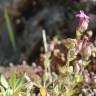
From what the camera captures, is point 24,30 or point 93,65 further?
point 24,30

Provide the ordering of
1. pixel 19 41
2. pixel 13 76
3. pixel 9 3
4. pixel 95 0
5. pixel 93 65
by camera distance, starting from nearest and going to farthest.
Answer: pixel 13 76 → pixel 93 65 → pixel 95 0 → pixel 19 41 → pixel 9 3

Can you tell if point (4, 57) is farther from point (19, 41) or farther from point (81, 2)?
point (81, 2)

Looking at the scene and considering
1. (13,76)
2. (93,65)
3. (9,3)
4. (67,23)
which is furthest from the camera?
(9,3)

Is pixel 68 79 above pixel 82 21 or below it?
below

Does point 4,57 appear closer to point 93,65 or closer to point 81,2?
point 81,2

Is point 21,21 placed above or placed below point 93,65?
above

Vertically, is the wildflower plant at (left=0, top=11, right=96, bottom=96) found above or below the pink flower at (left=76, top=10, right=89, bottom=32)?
below

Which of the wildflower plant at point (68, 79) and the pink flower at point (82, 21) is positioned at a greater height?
the pink flower at point (82, 21)

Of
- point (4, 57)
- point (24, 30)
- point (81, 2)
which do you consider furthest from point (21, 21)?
point (81, 2)

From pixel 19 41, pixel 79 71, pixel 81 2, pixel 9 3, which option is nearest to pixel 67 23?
pixel 81 2

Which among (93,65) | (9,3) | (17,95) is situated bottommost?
(17,95)
